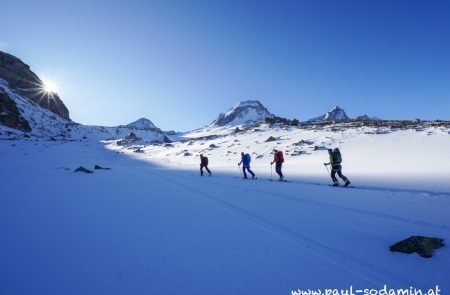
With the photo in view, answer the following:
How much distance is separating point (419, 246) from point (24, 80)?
171 meters

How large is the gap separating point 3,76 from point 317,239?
538 feet

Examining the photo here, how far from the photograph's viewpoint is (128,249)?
5.07 m

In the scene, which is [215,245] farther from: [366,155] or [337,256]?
[366,155]

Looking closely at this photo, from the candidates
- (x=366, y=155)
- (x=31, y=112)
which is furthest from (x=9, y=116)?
(x=366, y=155)

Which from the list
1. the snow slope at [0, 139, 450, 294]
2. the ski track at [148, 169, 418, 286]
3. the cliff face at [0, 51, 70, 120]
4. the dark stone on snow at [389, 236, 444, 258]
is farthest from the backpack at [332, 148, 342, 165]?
the cliff face at [0, 51, 70, 120]

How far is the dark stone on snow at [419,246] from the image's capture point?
14.7 ft

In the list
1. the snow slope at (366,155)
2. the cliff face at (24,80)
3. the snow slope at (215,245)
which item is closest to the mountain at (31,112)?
the cliff face at (24,80)

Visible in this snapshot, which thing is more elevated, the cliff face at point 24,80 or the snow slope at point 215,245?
the cliff face at point 24,80

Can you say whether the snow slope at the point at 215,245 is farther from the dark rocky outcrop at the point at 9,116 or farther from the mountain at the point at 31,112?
the dark rocky outcrop at the point at 9,116

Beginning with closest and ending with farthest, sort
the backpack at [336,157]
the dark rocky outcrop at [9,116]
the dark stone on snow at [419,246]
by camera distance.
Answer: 1. the dark stone on snow at [419,246]
2. the backpack at [336,157]
3. the dark rocky outcrop at [9,116]

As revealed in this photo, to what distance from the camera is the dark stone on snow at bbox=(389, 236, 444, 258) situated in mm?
4477

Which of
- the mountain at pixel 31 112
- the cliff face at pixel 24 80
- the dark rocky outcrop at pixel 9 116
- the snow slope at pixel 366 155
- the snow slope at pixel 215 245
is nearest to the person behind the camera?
the snow slope at pixel 215 245

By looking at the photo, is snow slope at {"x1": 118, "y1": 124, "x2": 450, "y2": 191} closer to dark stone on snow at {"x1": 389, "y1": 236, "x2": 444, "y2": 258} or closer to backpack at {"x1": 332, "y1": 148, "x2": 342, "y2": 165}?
backpack at {"x1": 332, "y1": 148, "x2": 342, "y2": 165}

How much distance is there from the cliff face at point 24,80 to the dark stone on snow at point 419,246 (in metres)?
152
